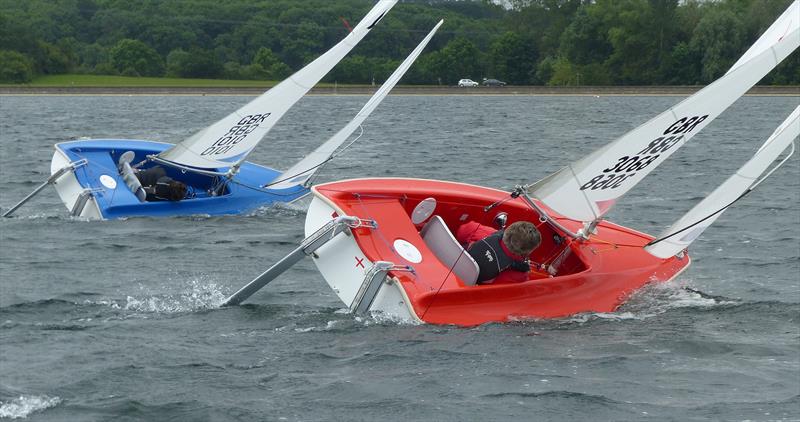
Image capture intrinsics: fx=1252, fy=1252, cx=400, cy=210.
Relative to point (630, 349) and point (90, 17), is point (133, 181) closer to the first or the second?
point (630, 349)

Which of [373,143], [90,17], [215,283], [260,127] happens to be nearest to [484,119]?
[373,143]

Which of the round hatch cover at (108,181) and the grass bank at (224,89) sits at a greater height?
the round hatch cover at (108,181)

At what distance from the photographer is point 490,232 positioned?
1069 centimetres

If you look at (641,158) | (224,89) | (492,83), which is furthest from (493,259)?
(492,83)

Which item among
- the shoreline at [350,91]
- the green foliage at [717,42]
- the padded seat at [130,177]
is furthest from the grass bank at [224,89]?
the padded seat at [130,177]

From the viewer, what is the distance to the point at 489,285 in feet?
30.9

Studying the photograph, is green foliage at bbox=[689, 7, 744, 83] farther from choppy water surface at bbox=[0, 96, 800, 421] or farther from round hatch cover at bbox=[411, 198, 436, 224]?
round hatch cover at bbox=[411, 198, 436, 224]

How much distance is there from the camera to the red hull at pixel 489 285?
9320 millimetres

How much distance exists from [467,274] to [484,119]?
133 ft

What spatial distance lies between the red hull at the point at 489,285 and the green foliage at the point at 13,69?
80.8 meters

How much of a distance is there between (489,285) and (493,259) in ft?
1.05

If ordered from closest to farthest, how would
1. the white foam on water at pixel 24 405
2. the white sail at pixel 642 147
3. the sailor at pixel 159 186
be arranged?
the white foam on water at pixel 24 405, the white sail at pixel 642 147, the sailor at pixel 159 186

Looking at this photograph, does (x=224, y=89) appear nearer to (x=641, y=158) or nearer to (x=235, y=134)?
(x=235, y=134)

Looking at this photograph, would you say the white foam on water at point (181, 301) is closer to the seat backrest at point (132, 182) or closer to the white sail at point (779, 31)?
the seat backrest at point (132, 182)
